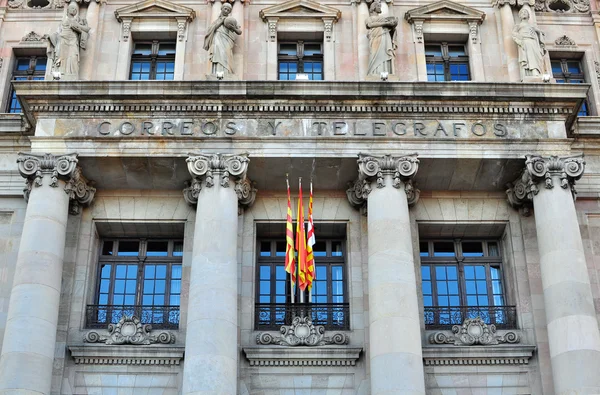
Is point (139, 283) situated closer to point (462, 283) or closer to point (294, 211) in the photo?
point (294, 211)

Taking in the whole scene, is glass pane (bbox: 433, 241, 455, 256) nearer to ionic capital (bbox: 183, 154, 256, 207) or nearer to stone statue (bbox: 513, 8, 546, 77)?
stone statue (bbox: 513, 8, 546, 77)

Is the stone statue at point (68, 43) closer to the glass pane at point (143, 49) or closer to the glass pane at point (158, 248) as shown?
the glass pane at point (143, 49)

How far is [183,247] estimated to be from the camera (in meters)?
28.1

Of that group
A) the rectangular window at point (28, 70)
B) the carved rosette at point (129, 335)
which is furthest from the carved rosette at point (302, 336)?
the rectangular window at point (28, 70)

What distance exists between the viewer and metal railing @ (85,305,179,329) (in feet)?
88.3

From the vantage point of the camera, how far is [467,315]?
89.3ft

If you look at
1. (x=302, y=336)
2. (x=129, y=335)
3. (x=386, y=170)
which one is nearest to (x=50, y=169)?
(x=129, y=335)

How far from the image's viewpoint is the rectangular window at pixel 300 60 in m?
30.7

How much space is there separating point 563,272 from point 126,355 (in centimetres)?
1219

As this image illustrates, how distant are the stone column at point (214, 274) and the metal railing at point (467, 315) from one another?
5.84 metres

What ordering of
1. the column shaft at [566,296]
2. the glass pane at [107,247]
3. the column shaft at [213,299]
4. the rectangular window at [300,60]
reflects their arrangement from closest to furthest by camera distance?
the column shaft at [213,299] < the column shaft at [566,296] < the glass pane at [107,247] < the rectangular window at [300,60]

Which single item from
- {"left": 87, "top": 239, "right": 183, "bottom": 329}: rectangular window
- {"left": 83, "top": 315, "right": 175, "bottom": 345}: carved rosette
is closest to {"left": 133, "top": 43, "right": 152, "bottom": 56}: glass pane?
{"left": 87, "top": 239, "right": 183, "bottom": 329}: rectangular window

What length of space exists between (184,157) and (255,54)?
202 inches

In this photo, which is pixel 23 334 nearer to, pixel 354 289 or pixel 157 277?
pixel 157 277
